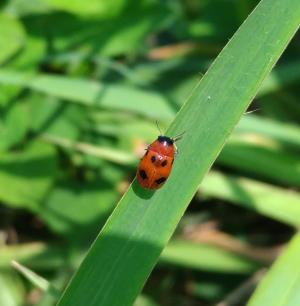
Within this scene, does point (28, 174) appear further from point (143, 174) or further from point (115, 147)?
point (143, 174)

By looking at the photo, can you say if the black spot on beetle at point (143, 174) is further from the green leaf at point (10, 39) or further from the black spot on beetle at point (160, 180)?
the green leaf at point (10, 39)

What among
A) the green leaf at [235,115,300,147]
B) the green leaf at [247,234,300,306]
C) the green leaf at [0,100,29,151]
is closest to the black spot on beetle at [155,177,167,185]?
the green leaf at [247,234,300,306]

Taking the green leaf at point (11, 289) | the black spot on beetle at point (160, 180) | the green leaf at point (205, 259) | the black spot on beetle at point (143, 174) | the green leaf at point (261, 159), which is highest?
the green leaf at point (261, 159)

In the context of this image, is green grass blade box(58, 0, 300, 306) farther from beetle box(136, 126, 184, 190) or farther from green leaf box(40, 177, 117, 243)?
green leaf box(40, 177, 117, 243)

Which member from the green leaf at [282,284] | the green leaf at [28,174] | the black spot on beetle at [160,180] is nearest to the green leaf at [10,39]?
the green leaf at [28,174]

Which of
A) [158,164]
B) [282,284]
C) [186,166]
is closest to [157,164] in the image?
[158,164]

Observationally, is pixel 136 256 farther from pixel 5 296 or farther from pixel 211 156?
pixel 5 296
